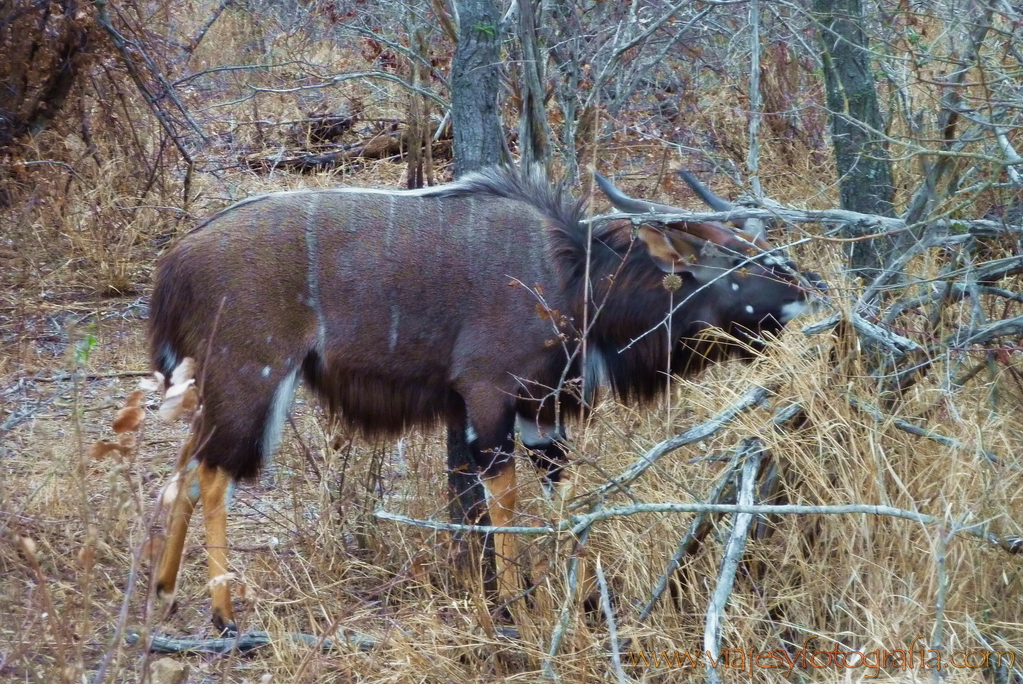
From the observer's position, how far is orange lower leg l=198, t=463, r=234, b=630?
13.1 feet

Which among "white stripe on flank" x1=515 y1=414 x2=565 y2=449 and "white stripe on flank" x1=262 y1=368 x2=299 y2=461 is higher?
"white stripe on flank" x1=262 y1=368 x2=299 y2=461

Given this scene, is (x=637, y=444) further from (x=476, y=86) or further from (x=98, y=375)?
(x=98, y=375)

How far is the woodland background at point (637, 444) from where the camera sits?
3221 millimetres

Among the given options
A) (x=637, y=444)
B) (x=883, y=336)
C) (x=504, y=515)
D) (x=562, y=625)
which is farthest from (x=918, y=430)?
(x=504, y=515)

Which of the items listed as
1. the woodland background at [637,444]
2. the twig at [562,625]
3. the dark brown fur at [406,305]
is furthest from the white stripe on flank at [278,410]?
the twig at [562,625]

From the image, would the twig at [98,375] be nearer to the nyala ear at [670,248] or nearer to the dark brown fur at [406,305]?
the dark brown fur at [406,305]

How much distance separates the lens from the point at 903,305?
3758 mm

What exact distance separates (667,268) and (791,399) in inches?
29.6

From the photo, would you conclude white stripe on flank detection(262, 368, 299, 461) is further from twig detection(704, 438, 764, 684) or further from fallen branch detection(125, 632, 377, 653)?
twig detection(704, 438, 764, 684)

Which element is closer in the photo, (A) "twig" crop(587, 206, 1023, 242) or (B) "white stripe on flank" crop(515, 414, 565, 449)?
(A) "twig" crop(587, 206, 1023, 242)

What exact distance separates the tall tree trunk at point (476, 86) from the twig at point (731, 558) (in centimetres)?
165

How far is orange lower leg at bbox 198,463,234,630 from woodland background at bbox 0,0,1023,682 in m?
0.12

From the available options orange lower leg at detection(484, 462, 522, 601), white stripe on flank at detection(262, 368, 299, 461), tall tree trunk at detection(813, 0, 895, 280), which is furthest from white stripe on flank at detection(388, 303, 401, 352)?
tall tree trunk at detection(813, 0, 895, 280)

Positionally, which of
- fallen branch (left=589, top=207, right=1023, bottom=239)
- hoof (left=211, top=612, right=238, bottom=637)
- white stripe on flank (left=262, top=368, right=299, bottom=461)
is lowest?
hoof (left=211, top=612, right=238, bottom=637)
